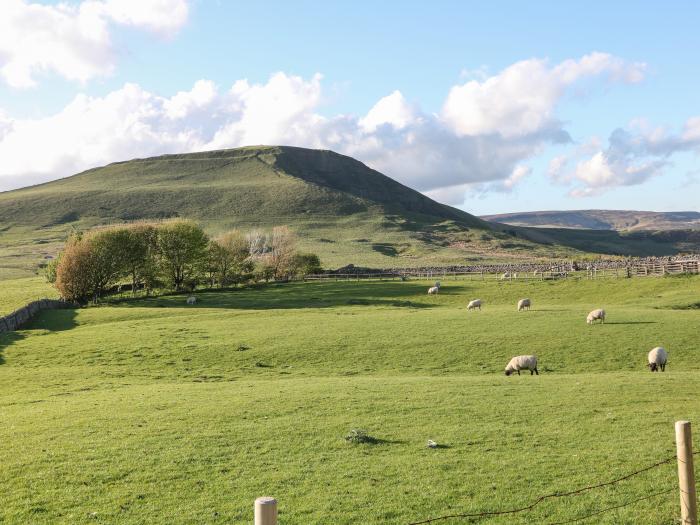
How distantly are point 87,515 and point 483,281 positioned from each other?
7543 centimetres

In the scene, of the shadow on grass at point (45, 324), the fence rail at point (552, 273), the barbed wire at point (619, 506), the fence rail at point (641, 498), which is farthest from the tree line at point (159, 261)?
the barbed wire at point (619, 506)

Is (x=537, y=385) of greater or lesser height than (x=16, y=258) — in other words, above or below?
below

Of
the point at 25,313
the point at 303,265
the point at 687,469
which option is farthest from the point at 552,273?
the point at 687,469

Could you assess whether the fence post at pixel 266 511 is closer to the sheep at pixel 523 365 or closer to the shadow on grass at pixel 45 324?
the sheep at pixel 523 365

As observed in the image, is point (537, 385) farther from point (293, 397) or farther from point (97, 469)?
point (97, 469)

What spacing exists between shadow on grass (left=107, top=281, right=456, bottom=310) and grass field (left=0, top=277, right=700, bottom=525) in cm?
2025

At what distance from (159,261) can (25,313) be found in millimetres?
31830

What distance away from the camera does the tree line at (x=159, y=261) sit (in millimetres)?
78669

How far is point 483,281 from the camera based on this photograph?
8488 cm

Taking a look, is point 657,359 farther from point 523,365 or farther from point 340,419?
point 340,419

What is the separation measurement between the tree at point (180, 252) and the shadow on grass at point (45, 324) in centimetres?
2165

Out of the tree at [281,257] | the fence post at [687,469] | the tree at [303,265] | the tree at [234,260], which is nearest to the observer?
the fence post at [687,469]

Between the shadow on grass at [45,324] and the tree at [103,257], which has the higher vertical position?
the tree at [103,257]

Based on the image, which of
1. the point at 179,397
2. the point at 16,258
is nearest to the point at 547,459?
the point at 179,397
